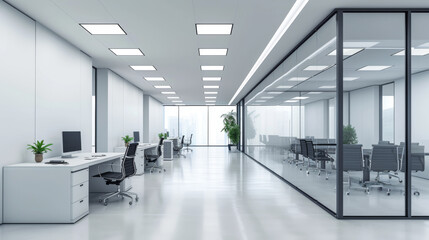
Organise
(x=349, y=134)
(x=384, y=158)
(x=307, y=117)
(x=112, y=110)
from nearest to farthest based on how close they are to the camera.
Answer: (x=349, y=134) < (x=384, y=158) < (x=307, y=117) < (x=112, y=110)

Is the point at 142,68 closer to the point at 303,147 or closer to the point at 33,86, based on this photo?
the point at 33,86

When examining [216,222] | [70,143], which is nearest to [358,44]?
[216,222]

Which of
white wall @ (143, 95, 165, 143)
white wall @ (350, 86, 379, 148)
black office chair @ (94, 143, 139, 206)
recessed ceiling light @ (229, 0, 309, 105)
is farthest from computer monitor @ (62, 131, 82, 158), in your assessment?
white wall @ (143, 95, 165, 143)

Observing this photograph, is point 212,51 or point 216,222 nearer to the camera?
point 216,222

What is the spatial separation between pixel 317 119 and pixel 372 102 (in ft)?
3.27

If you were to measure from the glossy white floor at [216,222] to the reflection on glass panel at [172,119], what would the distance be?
51.8ft

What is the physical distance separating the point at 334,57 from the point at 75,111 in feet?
17.8

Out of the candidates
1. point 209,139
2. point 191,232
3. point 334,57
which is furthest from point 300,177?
point 209,139

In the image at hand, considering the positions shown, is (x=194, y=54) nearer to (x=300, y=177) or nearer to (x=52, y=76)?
(x=52, y=76)

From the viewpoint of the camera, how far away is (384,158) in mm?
5195

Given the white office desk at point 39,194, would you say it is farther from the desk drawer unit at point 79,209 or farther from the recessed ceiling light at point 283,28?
the recessed ceiling light at point 283,28

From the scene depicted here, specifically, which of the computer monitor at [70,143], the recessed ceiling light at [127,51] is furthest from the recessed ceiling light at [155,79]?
the computer monitor at [70,143]

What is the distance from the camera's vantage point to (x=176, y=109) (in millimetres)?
22250

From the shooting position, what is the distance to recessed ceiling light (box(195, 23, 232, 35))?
5.35 m
